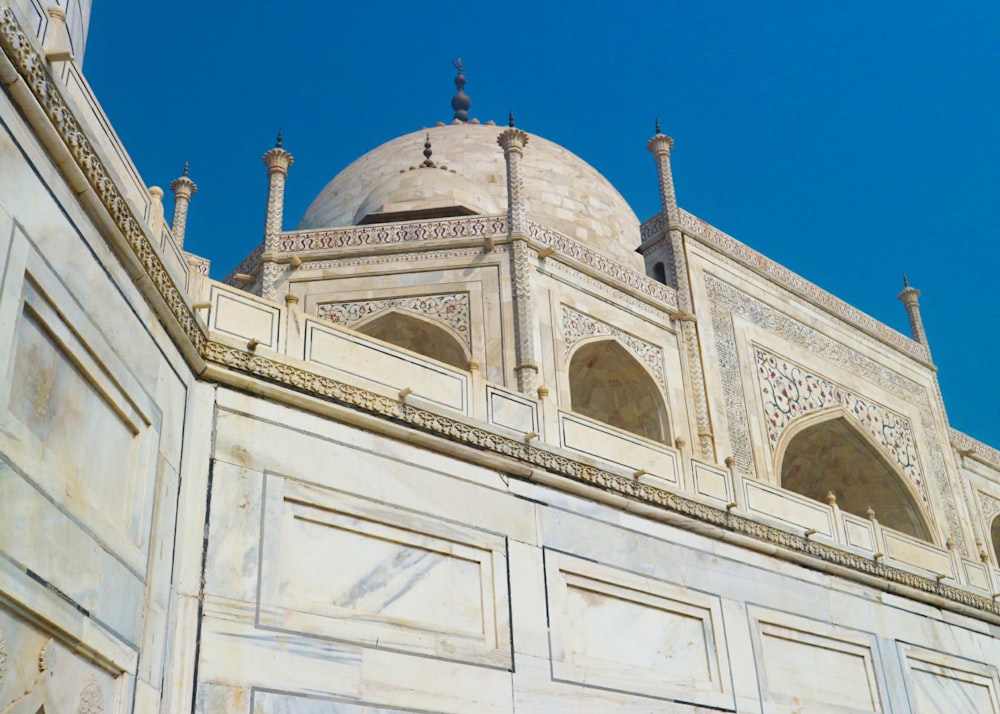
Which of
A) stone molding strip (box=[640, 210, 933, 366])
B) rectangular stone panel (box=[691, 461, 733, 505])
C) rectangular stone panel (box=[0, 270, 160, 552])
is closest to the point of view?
rectangular stone panel (box=[0, 270, 160, 552])

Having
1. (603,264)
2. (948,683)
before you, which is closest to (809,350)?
(603,264)

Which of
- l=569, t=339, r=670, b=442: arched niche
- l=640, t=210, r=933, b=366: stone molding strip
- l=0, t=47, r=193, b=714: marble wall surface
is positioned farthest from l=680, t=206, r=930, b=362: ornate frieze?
l=0, t=47, r=193, b=714: marble wall surface

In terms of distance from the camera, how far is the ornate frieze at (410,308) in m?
13.2

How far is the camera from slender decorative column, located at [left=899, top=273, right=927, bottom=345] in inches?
715

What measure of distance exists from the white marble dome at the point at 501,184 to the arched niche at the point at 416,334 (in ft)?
10.5

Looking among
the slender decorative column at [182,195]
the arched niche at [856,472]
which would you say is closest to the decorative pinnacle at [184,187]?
the slender decorative column at [182,195]

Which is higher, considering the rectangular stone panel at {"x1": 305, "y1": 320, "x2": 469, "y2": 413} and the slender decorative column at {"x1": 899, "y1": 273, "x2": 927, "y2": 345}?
the slender decorative column at {"x1": 899, "y1": 273, "x2": 927, "y2": 345}

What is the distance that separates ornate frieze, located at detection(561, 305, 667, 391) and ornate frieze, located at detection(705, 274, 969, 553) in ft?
2.79

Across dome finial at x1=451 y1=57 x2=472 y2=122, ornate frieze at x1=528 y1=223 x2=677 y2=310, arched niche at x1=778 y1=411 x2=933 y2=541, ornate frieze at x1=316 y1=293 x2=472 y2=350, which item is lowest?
arched niche at x1=778 y1=411 x2=933 y2=541

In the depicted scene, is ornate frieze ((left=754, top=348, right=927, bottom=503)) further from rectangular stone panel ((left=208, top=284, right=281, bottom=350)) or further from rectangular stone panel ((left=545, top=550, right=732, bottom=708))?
rectangular stone panel ((left=208, top=284, right=281, bottom=350))

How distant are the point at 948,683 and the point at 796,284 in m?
7.74

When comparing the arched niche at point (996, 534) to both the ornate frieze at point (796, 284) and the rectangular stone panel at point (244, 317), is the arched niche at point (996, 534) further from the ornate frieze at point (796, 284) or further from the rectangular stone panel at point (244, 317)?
the rectangular stone panel at point (244, 317)

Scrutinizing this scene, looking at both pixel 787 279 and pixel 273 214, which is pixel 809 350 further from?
pixel 273 214

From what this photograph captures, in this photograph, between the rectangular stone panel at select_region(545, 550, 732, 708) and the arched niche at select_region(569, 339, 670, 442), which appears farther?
the arched niche at select_region(569, 339, 670, 442)
